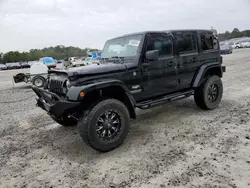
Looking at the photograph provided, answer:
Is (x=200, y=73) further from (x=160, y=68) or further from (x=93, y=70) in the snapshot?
(x=93, y=70)

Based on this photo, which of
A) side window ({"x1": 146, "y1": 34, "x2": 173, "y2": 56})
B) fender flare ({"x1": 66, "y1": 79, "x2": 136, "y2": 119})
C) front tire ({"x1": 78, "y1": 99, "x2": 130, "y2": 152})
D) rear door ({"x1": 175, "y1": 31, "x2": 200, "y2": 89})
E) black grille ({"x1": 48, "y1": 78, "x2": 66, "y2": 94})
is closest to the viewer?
fender flare ({"x1": 66, "y1": 79, "x2": 136, "y2": 119})

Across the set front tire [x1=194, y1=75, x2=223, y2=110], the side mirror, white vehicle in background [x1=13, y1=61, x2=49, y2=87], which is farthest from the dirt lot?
white vehicle in background [x1=13, y1=61, x2=49, y2=87]

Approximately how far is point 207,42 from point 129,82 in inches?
102

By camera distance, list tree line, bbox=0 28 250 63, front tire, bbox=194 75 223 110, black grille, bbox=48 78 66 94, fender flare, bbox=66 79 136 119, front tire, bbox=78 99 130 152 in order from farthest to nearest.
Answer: tree line, bbox=0 28 250 63 → front tire, bbox=194 75 223 110 → black grille, bbox=48 78 66 94 → front tire, bbox=78 99 130 152 → fender flare, bbox=66 79 136 119

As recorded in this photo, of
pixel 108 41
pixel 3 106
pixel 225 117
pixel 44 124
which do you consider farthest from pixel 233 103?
pixel 3 106

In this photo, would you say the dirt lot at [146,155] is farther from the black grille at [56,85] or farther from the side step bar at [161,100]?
the black grille at [56,85]

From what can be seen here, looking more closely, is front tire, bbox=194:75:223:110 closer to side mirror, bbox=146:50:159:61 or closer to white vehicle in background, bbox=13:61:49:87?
side mirror, bbox=146:50:159:61

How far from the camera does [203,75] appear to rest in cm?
492

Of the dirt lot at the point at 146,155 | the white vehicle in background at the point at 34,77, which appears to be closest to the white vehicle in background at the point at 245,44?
the white vehicle in background at the point at 34,77

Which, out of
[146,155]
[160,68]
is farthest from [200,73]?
[146,155]

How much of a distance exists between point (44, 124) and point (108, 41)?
2475 millimetres

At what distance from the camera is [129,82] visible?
3771 millimetres

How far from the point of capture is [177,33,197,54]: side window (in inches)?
180

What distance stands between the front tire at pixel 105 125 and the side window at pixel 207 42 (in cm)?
280
